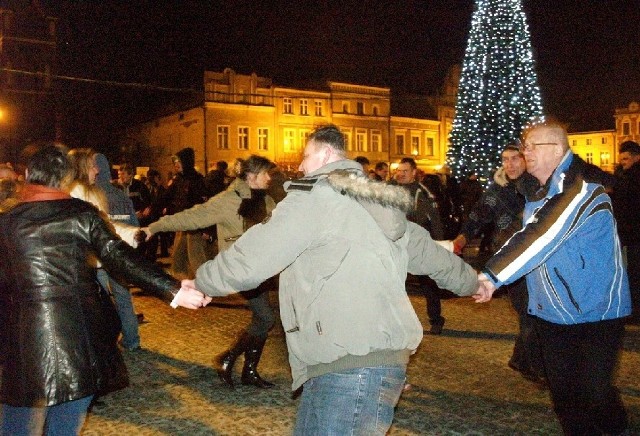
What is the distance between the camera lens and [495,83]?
88.1ft

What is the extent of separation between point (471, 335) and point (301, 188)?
5571 millimetres

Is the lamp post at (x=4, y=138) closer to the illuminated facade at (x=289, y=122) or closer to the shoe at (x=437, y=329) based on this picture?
the illuminated facade at (x=289, y=122)

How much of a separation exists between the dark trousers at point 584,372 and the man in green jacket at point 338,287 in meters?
1.34

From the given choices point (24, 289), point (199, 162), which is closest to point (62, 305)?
point (24, 289)

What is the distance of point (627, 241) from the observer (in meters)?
8.33

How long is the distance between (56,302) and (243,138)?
4885 centimetres

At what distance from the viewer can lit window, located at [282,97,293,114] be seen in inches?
2087

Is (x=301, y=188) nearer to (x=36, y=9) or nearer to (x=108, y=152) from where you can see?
(x=36, y=9)

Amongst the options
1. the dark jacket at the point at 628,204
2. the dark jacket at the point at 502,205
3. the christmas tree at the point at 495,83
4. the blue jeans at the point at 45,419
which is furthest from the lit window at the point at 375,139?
the blue jeans at the point at 45,419

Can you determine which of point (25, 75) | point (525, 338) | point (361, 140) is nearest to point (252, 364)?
point (525, 338)

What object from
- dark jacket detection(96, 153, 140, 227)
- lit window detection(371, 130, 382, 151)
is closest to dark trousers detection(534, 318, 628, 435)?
dark jacket detection(96, 153, 140, 227)

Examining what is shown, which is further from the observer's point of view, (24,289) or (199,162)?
(199,162)

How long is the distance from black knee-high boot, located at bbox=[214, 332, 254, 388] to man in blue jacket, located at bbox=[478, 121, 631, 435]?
2827mm

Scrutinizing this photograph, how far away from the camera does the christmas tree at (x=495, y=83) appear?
26.0 m
